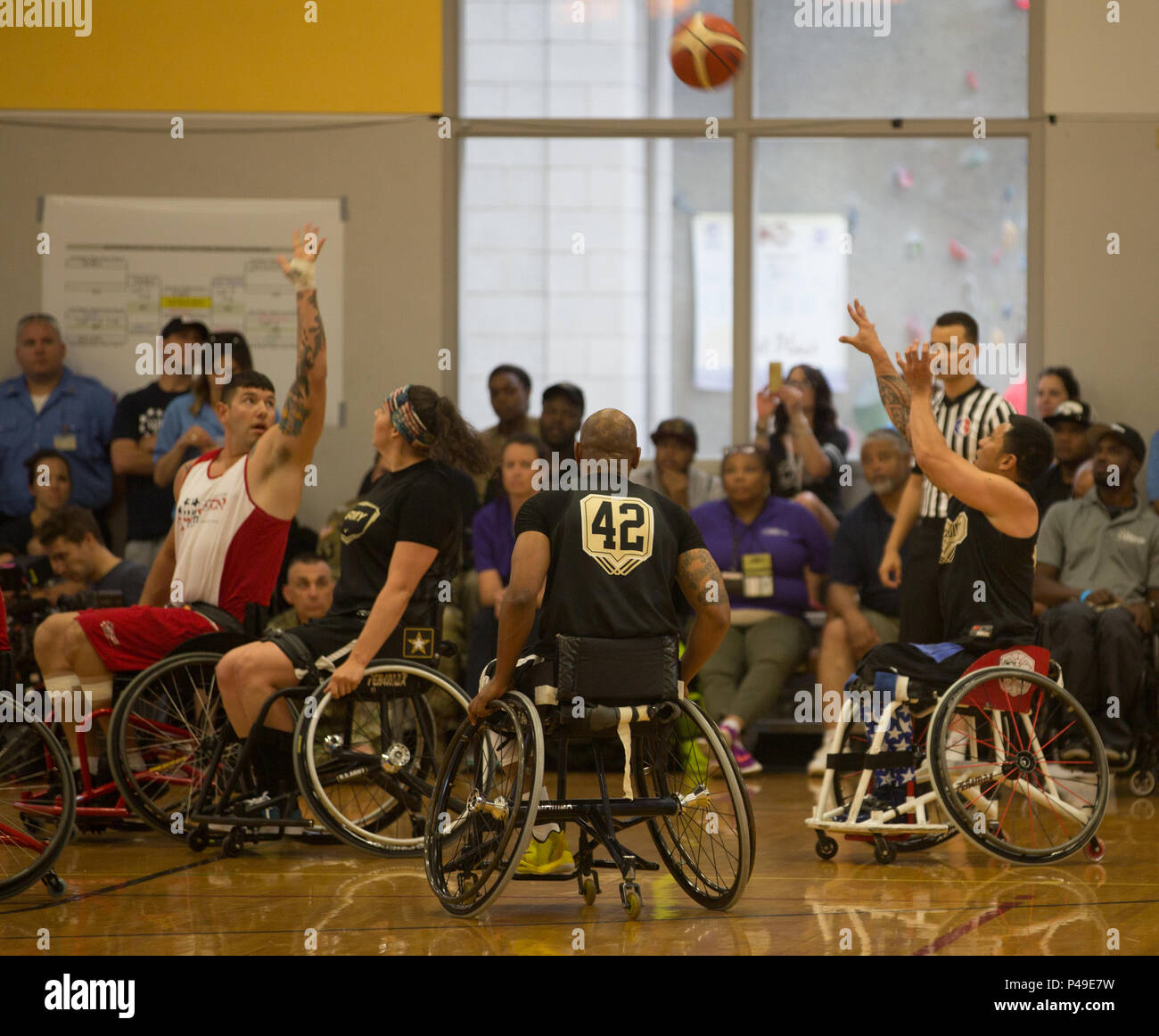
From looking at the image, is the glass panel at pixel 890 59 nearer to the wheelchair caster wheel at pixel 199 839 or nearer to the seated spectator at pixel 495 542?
the seated spectator at pixel 495 542

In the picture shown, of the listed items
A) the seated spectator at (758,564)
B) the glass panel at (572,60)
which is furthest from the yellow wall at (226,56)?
the seated spectator at (758,564)

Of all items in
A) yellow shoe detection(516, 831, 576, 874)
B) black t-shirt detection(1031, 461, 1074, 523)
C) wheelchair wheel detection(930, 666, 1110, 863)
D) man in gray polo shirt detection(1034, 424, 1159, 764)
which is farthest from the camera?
black t-shirt detection(1031, 461, 1074, 523)

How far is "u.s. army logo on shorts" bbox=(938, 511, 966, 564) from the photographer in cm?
445

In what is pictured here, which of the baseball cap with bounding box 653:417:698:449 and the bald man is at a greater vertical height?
the baseball cap with bounding box 653:417:698:449

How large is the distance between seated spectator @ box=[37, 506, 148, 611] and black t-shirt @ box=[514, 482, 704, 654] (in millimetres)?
2804

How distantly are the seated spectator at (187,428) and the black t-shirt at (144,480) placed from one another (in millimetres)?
130

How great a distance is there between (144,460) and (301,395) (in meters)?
2.92

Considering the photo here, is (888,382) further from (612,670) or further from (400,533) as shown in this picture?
(612,670)

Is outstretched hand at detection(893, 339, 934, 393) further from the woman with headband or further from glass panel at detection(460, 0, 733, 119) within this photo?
glass panel at detection(460, 0, 733, 119)

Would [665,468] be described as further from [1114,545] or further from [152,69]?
[152,69]

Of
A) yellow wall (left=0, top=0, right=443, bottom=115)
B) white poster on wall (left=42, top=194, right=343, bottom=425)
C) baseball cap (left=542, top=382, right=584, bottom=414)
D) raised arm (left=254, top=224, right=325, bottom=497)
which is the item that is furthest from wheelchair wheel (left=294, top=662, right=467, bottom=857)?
yellow wall (left=0, top=0, right=443, bottom=115)

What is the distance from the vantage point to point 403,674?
14.4ft

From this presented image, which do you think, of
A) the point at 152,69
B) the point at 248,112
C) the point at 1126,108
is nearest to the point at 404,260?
the point at 248,112

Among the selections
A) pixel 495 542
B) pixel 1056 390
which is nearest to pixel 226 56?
pixel 495 542
